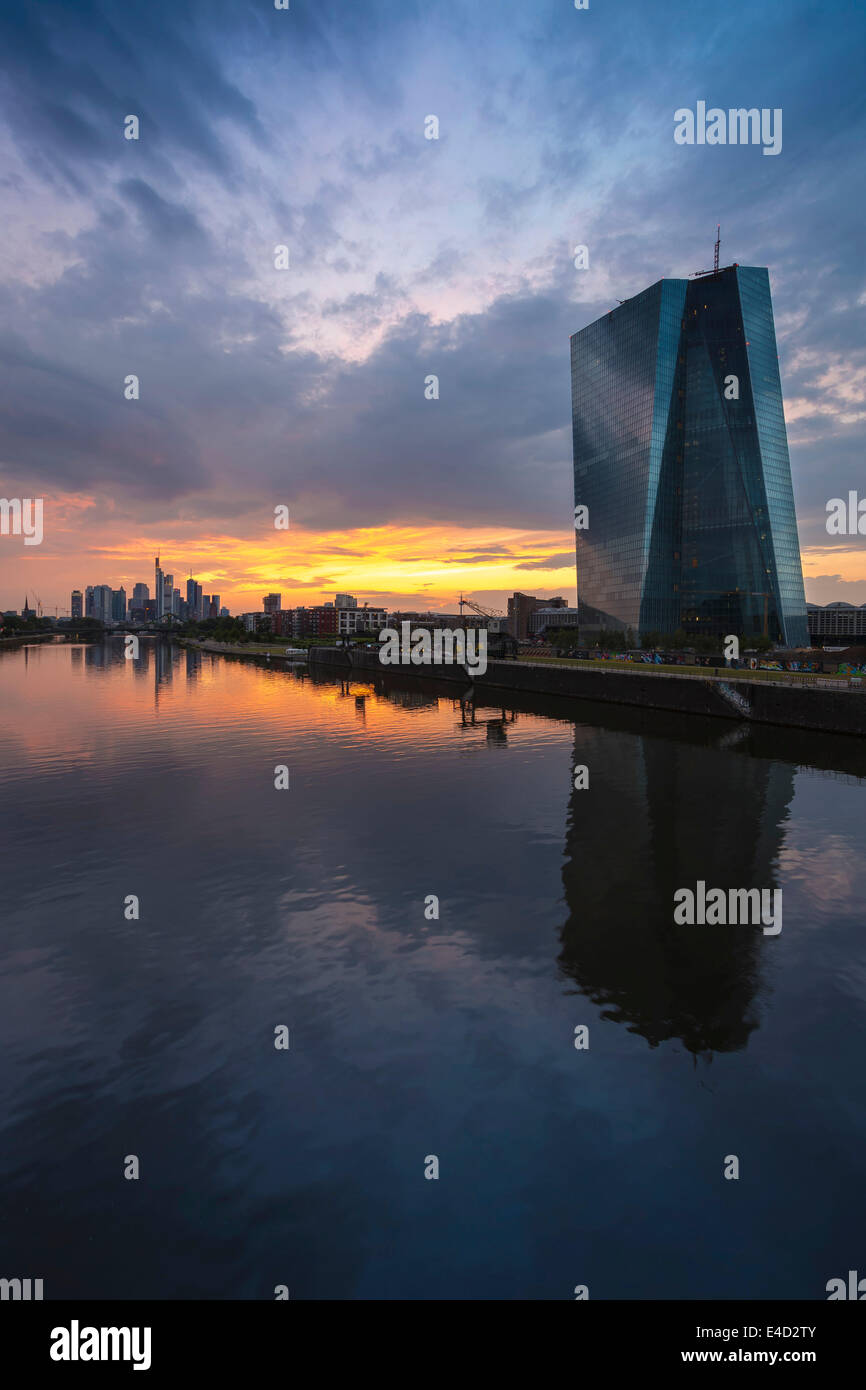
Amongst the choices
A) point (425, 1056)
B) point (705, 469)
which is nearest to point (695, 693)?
point (425, 1056)

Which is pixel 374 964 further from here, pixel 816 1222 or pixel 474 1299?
pixel 816 1222

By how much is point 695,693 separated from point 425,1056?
57253 millimetres

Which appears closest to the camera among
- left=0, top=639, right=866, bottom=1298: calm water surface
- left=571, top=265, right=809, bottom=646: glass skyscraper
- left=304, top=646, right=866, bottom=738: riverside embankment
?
left=0, top=639, right=866, bottom=1298: calm water surface

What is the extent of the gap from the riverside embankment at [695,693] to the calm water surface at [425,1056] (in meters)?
25.2

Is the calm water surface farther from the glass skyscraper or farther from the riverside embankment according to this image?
the glass skyscraper

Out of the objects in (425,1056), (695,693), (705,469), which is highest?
(705,469)

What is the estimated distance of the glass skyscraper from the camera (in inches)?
5871

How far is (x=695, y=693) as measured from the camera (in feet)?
205

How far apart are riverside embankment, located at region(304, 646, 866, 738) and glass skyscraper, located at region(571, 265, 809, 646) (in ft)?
252

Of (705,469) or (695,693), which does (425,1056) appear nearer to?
(695,693)

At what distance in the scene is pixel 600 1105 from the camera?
1112 centimetres

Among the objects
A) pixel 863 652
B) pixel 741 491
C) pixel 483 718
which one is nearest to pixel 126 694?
pixel 483 718

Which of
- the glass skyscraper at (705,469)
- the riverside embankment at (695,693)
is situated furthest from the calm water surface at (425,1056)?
the glass skyscraper at (705,469)

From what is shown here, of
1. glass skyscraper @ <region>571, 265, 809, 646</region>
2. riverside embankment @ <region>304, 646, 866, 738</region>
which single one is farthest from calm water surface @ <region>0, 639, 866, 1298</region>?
glass skyscraper @ <region>571, 265, 809, 646</region>
